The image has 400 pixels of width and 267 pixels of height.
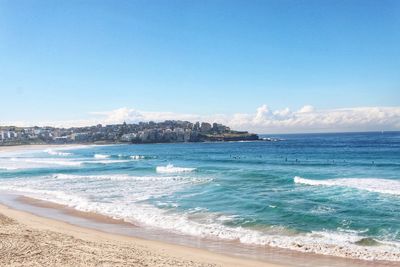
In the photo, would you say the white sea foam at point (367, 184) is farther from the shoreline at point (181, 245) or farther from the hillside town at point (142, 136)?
the hillside town at point (142, 136)

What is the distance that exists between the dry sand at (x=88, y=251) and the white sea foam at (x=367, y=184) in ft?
54.4

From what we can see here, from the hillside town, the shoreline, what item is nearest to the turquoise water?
the shoreline

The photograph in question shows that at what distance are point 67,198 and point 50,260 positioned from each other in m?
15.5

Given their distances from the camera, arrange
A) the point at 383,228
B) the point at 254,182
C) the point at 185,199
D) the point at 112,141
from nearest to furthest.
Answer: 1. the point at 383,228
2. the point at 185,199
3. the point at 254,182
4. the point at 112,141

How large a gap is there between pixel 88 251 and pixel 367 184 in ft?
75.1

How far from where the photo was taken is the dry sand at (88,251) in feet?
38.9

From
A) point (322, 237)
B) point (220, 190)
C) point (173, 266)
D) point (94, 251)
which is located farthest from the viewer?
point (220, 190)

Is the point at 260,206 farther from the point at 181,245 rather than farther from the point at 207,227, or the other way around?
the point at 181,245

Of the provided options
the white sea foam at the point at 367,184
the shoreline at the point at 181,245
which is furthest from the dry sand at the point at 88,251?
the white sea foam at the point at 367,184

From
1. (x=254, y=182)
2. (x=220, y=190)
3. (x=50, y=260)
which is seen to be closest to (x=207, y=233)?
(x=50, y=260)

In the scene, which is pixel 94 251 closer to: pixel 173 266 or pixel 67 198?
pixel 173 266

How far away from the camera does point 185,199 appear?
25266 millimetres

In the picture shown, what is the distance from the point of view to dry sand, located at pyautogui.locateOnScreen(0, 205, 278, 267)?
11.8 meters

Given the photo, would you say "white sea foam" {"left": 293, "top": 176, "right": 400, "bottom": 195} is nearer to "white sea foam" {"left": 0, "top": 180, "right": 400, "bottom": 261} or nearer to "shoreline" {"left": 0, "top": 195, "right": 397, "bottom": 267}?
"white sea foam" {"left": 0, "top": 180, "right": 400, "bottom": 261}
